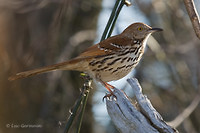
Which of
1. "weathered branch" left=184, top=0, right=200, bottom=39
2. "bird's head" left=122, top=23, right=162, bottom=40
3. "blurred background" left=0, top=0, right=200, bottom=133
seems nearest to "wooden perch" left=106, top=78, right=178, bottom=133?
"weathered branch" left=184, top=0, right=200, bottom=39

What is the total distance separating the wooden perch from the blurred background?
2.01 meters

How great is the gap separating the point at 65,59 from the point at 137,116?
2358 mm

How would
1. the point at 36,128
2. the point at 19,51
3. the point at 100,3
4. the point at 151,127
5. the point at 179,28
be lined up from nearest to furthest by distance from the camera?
the point at 151,127
the point at 36,128
the point at 19,51
the point at 100,3
the point at 179,28

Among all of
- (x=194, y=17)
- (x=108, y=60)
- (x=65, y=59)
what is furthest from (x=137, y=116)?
(x=65, y=59)

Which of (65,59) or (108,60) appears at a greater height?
(65,59)

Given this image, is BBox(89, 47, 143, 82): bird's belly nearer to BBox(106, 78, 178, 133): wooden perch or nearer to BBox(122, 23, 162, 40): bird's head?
BBox(122, 23, 162, 40): bird's head

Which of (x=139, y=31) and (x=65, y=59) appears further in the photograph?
(x=65, y=59)

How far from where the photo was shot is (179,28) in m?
6.29

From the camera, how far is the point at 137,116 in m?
2.59

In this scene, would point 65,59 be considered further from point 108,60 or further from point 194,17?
point 194,17

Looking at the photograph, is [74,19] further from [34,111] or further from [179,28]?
[179,28]

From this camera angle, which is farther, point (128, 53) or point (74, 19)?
point (74, 19)

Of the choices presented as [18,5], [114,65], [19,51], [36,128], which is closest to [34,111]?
[36,128]

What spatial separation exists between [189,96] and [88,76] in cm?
200
